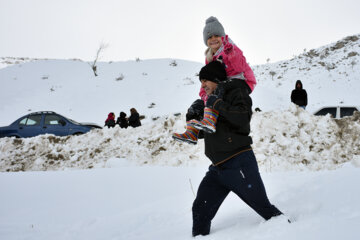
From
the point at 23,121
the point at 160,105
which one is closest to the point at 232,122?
the point at 23,121

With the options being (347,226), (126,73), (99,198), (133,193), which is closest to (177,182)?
(133,193)

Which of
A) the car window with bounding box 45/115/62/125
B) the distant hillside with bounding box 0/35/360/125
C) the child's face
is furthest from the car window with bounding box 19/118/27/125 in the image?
the child's face

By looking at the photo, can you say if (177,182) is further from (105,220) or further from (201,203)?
(201,203)

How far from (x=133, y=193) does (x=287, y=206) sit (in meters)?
2.75

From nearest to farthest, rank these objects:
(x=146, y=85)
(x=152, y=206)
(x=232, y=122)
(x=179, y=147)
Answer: (x=232, y=122) → (x=152, y=206) → (x=179, y=147) → (x=146, y=85)

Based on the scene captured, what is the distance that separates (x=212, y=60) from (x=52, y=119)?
32.6 ft

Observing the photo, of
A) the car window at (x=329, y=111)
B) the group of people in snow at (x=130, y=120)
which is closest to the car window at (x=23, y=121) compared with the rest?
the group of people in snow at (x=130, y=120)

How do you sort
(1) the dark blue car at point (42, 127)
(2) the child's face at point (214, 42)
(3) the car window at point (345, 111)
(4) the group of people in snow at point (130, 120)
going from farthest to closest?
(4) the group of people in snow at point (130, 120)
(1) the dark blue car at point (42, 127)
(3) the car window at point (345, 111)
(2) the child's face at point (214, 42)

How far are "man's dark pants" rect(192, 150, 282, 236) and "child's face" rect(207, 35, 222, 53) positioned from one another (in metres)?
0.91

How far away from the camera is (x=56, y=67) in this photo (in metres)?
35.3

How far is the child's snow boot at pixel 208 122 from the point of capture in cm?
187

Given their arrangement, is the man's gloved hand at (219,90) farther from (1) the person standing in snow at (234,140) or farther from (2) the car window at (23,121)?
(2) the car window at (23,121)

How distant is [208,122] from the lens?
6.19 feet

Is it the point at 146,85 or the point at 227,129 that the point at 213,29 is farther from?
the point at 146,85
